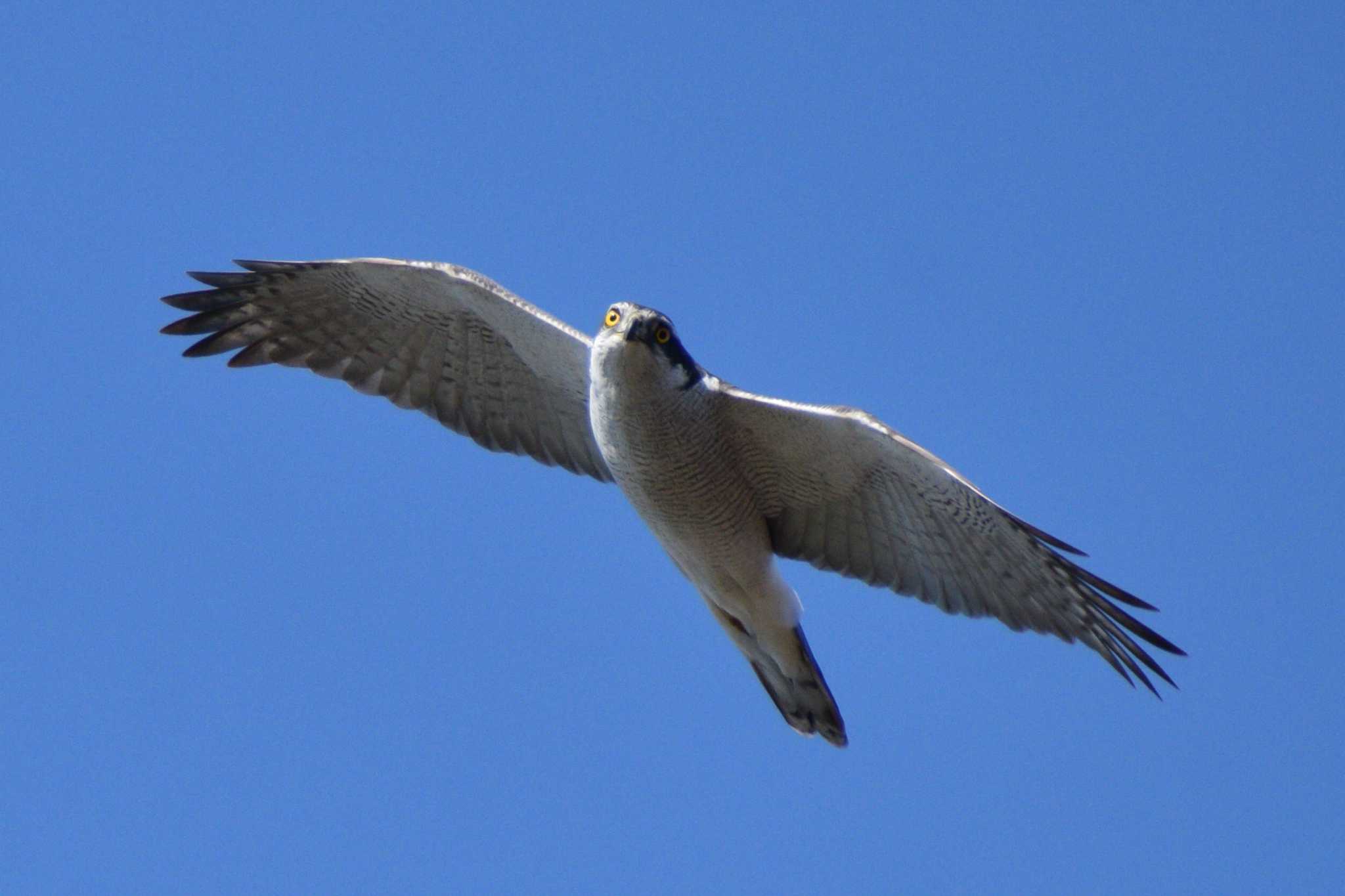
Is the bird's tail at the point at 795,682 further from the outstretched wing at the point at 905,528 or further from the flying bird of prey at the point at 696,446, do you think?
the outstretched wing at the point at 905,528

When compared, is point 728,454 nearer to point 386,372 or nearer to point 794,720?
point 794,720

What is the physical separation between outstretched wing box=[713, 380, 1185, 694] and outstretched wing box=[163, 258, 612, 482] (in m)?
1.38

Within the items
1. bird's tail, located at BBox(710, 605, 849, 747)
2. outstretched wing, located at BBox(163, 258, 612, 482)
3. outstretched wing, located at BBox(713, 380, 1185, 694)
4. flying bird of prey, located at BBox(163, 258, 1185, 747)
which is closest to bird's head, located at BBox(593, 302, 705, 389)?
flying bird of prey, located at BBox(163, 258, 1185, 747)

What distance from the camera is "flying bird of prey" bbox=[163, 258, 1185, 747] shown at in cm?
1008

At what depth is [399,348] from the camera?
1167 cm

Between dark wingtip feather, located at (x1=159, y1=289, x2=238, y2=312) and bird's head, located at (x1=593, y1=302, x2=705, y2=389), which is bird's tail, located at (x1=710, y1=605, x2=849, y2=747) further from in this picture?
dark wingtip feather, located at (x1=159, y1=289, x2=238, y2=312)

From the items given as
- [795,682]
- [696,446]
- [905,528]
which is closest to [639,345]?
[696,446]

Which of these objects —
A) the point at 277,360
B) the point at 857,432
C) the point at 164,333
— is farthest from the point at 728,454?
the point at 164,333

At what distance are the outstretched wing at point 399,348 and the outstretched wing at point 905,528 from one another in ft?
4.53

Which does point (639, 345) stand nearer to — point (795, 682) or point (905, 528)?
point (905, 528)

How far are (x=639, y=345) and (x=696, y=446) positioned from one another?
2.75ft

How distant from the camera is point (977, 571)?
420 inches

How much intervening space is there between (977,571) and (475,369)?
367 cm

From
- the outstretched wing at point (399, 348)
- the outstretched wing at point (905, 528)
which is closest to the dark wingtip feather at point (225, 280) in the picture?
the outstretched wing at point (399, 348)
